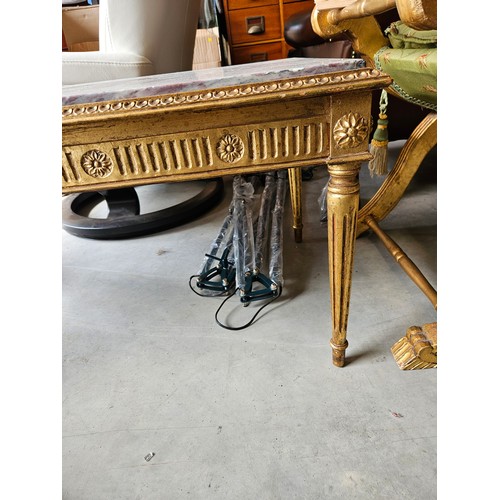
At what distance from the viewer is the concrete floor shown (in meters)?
0.60

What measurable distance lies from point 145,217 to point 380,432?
1192mm

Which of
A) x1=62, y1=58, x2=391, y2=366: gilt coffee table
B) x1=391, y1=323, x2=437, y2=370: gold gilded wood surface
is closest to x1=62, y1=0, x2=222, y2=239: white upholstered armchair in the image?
x1=62, y1=58, x2=391, y2=366: gilt coffee table

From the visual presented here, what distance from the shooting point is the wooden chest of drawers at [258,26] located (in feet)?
10.1

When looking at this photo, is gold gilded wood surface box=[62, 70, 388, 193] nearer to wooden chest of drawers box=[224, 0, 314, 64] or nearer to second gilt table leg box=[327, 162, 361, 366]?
second gilt table leg box=[327, 162, 361, 366]

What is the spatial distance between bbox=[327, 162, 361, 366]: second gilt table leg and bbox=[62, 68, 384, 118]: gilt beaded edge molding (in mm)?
130

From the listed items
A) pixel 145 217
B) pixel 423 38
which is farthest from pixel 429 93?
pixel 145 217

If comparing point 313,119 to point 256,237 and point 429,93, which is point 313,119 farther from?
point 256,237

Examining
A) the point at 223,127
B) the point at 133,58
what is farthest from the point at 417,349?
the point at 133,58

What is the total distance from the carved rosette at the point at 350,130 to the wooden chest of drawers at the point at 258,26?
2.93 meters

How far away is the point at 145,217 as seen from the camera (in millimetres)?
1553

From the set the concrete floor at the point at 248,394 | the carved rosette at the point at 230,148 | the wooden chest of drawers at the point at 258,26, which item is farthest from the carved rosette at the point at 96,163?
the wooden chest of drawers at the point at 258,26

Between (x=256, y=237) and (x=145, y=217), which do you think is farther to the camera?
(x=145, y=217)

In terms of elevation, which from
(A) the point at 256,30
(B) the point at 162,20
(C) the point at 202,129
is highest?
(A) the point at 256,30
